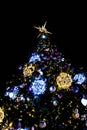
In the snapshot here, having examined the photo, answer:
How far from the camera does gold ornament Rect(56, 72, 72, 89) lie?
2.40 metres

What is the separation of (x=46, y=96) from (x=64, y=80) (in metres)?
0.16

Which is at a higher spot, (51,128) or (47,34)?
(47,34)

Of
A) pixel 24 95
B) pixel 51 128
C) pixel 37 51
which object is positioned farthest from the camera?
pixel 37 51

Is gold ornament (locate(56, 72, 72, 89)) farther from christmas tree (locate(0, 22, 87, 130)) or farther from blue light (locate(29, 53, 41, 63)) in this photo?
blue light (locate(29, 53, 41, 63))

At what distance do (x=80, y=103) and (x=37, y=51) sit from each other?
0.48 metres

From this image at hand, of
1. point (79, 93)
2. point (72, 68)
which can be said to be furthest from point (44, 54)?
point (79, 93)

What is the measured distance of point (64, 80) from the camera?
2436mm

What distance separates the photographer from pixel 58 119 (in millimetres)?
2293

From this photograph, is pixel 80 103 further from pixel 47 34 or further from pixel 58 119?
pixel 47 34

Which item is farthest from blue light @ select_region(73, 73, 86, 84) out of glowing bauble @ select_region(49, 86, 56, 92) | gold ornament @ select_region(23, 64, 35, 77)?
gold ornament @ select_region(23, 64, 35, 77)

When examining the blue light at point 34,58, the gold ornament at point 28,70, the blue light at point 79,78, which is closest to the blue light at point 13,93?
the gold ornament at point 28,70

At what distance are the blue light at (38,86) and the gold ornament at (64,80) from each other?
0.09m

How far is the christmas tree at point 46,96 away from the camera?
230cm

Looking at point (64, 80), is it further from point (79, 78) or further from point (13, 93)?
point (13, 93)
